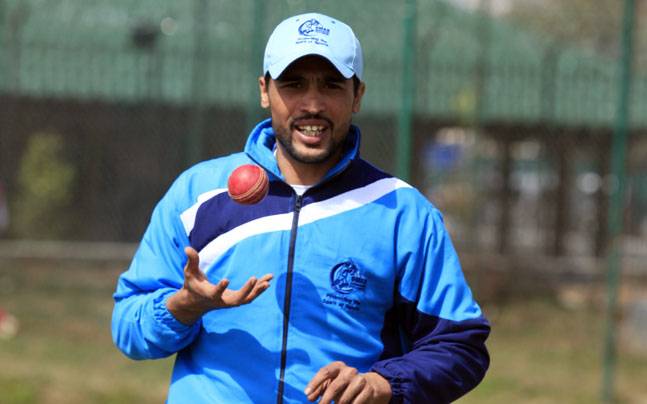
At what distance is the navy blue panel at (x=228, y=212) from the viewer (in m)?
2.73

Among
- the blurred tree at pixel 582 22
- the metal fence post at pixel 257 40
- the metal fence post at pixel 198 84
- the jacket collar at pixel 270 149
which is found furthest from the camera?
the blurred tree at pixel 582 22

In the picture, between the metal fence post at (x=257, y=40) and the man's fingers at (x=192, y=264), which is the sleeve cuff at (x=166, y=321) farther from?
the metal fence post at (x=257, y=40)

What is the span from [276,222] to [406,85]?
488 centimetres

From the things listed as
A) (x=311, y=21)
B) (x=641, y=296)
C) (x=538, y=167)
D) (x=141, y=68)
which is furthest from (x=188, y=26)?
(x=311, y=21)

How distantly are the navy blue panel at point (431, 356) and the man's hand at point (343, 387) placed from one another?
83 millimetres

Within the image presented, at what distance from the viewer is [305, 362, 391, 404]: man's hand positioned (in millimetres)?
2385

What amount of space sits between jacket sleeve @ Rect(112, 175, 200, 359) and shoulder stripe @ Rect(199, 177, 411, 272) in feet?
0.32

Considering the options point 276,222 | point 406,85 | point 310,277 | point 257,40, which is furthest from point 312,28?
point 257,40

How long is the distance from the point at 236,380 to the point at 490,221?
8.33 m

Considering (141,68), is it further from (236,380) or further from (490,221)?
(236,380)

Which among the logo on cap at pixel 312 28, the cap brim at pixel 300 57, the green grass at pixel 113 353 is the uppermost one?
the logo on cap at pixel 312 28

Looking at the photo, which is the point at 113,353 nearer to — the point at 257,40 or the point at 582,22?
the point at 257,40

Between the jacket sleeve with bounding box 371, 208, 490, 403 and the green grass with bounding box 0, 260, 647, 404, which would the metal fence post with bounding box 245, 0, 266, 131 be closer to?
the green grass with bounding box 0, 260, 647, 404

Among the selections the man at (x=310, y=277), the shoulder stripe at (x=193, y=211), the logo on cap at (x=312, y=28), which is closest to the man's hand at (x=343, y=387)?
the man at (x=310, y=277)
